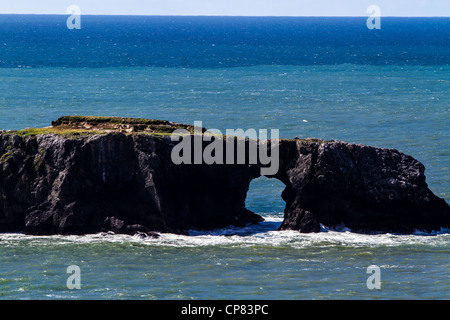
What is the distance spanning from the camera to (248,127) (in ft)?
306

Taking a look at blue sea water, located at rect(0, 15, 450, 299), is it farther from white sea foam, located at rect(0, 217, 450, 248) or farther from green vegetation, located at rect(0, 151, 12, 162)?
green vegetation, located at rect(0, 151, 12, 162)

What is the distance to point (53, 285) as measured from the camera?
44594 millimetres

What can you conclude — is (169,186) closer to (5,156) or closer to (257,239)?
(257,239)

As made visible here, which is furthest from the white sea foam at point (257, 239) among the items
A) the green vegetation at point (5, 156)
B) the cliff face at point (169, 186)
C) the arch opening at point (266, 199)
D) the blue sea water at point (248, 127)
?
the arch opening at point (266, 199)

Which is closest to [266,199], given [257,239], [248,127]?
[257,239]

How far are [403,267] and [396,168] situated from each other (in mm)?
9708

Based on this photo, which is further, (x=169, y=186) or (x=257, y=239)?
(x=169, y=186)

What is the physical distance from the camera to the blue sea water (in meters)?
45.1

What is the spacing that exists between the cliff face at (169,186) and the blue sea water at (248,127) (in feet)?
4.25

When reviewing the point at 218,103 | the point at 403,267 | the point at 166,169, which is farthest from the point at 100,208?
the point at 218,103

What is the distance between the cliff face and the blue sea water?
1.30m

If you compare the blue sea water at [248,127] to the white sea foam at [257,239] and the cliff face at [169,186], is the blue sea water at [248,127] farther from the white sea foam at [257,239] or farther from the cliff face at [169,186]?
the cliff face at [169,186]

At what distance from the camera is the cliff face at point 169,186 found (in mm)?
54219

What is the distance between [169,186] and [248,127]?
39.3 m
